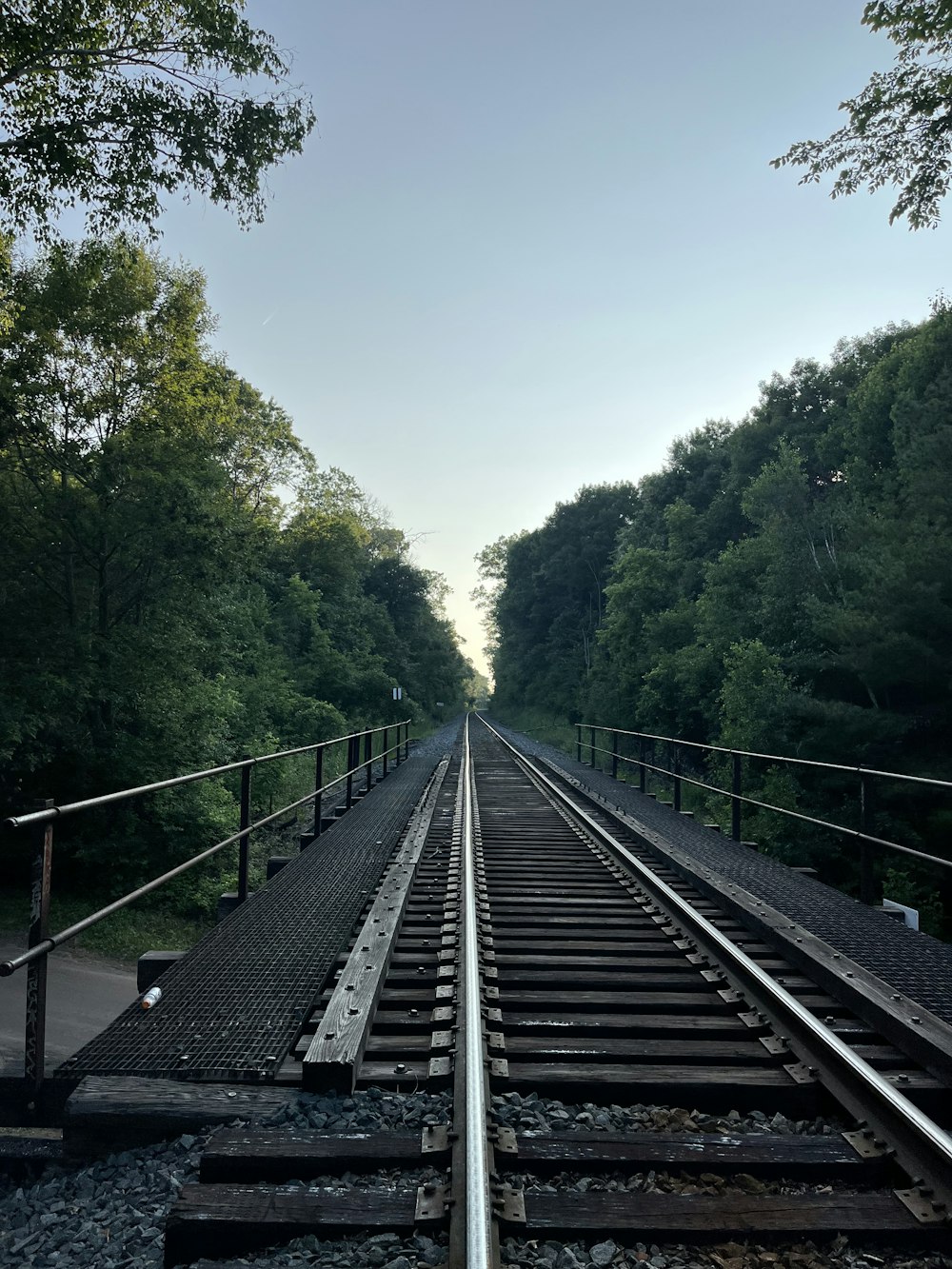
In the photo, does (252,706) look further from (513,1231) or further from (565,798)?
(513,1231)

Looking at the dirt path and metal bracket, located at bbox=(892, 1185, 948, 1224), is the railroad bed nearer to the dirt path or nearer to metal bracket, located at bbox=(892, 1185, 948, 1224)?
metal bracket, located at bbox=(892, 1185, 948, 1224)

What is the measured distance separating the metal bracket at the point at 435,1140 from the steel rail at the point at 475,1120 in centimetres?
8

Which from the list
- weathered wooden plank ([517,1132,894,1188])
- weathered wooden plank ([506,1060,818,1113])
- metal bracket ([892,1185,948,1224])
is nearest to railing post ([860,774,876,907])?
weathered wooden plank ([506,1060,818,1113])

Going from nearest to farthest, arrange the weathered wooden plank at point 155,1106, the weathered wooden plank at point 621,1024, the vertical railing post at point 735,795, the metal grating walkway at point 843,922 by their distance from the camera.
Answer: the weathered wooden plank at point 155,1106 → the weathered wooden plank at point 621,1024 → the metal grating walkway at point 843,922 → the vertical railing post at point 735,795

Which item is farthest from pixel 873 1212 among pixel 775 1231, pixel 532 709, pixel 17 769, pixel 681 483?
pixel 532 709

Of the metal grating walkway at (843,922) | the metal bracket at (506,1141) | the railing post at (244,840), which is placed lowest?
the metal grating walkway at (843,922)

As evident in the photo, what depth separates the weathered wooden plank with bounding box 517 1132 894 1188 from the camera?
2.78 m

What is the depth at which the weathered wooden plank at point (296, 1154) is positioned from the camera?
2.70 m

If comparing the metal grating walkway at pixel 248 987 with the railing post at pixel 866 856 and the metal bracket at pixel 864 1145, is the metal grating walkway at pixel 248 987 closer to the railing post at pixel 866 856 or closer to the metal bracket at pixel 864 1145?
the metal bracket at pixel 864 1145

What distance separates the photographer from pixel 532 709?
220ft

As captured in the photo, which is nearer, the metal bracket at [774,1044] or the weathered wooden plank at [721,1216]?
the weathered wooden plank at [721,1216]

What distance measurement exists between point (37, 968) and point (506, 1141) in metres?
1.88

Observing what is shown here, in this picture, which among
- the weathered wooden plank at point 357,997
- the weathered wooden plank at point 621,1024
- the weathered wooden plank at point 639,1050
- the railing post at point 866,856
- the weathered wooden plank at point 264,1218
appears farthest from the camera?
the railing post at point 866,856

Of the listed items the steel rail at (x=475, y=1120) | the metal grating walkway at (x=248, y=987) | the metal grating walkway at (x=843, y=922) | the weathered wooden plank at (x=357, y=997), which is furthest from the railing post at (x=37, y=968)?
the metal grating walkway at (x=843, y=922)
